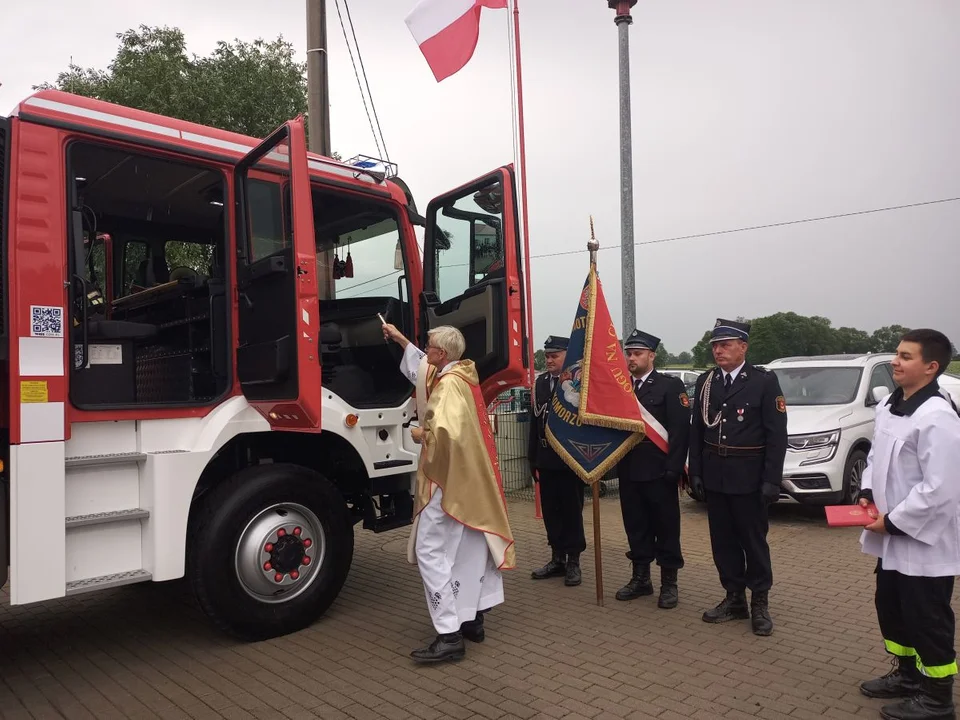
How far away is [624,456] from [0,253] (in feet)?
12.3

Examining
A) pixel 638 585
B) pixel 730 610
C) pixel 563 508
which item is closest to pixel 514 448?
pixel 563 508

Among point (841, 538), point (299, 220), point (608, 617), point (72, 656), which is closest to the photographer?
point (299, 220)

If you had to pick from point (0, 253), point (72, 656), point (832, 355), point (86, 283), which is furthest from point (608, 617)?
point (832, 355)

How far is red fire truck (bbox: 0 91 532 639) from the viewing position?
351cm

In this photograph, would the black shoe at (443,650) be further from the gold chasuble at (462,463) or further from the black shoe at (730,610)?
the black shoe at (730,610)

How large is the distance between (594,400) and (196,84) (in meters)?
11.9

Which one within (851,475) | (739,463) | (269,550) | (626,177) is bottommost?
(851,475)

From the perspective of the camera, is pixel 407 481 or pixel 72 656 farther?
pixel 407 481

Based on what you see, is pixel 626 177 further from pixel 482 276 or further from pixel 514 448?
pixel 482 276

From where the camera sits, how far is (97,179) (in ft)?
14.4

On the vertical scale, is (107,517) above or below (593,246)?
below

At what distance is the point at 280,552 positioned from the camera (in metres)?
4.25

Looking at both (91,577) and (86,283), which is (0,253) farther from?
(91,577)

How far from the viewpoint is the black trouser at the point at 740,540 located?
14.5ft
